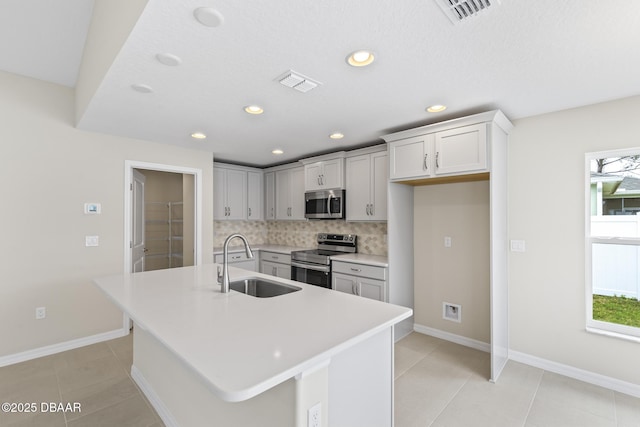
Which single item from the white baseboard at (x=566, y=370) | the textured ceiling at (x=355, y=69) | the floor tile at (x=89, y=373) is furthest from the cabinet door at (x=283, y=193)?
the white baseboard at (x=566, y=370)

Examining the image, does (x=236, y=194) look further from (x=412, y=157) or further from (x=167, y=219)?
(x=412, y=157)

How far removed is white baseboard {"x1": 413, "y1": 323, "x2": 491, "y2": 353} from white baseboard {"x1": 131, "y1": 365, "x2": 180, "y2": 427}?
2.77 m

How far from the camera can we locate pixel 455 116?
2.79m

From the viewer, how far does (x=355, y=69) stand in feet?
6.23

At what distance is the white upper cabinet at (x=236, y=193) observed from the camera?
4715 mm

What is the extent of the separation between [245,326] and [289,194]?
3.63 m

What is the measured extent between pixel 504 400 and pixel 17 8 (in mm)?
4860

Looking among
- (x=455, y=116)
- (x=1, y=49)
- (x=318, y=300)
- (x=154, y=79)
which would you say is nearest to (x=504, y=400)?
(x=318, y=300)

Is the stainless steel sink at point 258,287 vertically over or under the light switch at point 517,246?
under

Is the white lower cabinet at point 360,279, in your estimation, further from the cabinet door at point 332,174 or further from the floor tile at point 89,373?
the floor tile at point 89,373

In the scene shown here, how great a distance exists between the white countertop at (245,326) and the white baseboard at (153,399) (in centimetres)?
83

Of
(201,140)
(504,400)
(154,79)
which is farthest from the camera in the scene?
(201,140)

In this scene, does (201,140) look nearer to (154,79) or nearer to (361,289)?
(154,79)

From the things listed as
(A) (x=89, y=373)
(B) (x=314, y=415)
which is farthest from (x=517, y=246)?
(A) (x=89, y=373)
